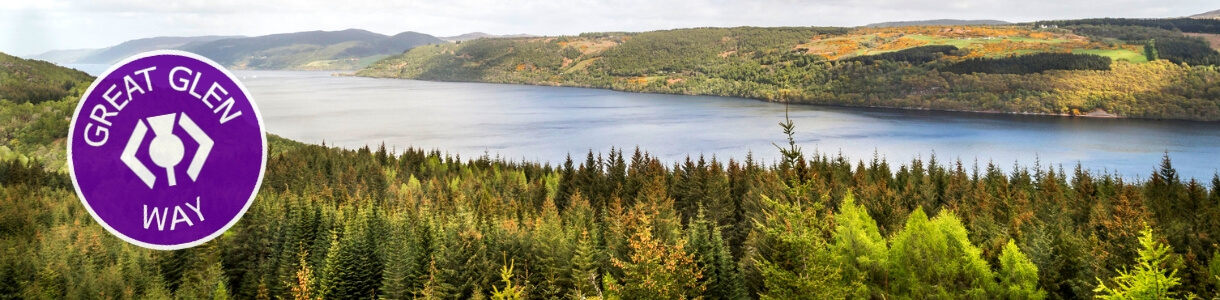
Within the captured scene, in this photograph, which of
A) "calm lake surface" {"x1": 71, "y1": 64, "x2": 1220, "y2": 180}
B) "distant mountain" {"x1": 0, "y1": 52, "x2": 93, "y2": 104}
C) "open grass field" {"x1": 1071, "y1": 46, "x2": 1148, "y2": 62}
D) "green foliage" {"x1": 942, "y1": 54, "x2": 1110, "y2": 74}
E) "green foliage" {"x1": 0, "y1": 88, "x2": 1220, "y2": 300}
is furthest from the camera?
"open grass field" {"x1": 1071, "y1": 46, "x2": 1148, "y2": 62}

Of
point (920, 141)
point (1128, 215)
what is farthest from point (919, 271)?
point (920, 141)

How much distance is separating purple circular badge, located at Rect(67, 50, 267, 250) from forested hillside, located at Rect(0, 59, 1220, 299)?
572 centimetres

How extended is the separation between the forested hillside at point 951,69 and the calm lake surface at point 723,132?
6520 millimetres

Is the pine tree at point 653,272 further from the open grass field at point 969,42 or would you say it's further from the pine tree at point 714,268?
the open grass field at point 969,42

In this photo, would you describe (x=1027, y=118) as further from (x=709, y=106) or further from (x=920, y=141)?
(x=709, y=106)

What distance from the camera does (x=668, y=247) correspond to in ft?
47.1

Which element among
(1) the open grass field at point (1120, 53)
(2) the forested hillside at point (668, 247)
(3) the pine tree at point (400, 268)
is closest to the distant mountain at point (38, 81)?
(2) the forested hillside at point (668, 247)

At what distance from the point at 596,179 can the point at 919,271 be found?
2116 cm

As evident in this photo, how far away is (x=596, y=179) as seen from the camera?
129 ft

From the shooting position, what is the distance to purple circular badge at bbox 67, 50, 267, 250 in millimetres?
→ 2986

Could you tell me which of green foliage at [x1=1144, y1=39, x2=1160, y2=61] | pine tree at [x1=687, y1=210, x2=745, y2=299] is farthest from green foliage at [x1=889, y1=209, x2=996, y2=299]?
green foliage at [x1=1144, y1=39, x2=1160, y2=61]

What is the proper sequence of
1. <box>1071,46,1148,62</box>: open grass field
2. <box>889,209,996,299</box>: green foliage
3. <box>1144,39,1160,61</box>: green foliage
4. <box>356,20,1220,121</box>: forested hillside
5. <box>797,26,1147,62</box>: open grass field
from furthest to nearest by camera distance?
<box>797,26,1147,62</box>: open grass field → <box>1071,46,1148,62</box>: open grass field → <box>1144,39,1160,61</box>: green foliage → <box>356,20,1220,121</box>: forested hillside → <box>889,209,996,299</box>: green foliage

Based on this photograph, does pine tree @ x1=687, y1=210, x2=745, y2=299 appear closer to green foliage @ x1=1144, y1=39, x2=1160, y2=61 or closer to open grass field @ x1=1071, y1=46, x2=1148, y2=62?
open grass field @ x1=1071, y1=46, x2=1148, y2=62

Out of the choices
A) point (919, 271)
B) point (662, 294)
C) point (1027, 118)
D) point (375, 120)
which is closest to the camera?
point (662, 294)
